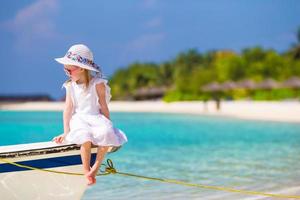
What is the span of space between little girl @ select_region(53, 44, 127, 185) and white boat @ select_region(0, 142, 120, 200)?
9 cm

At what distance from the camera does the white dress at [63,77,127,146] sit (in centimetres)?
353

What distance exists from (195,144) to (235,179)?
7203 mm

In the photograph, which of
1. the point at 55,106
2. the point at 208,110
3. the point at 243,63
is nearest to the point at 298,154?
the point at 208,110

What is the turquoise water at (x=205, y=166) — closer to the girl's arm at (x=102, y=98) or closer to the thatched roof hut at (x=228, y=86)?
the girl's arm at (x=102, y=98)

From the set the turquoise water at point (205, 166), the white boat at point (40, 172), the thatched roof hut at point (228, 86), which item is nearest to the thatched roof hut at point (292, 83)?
the thatched roof hut at point (228, 86)

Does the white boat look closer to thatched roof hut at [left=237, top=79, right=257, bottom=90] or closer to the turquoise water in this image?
the turquoise water

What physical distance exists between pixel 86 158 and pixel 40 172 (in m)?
0.35

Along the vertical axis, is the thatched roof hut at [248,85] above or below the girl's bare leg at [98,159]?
above

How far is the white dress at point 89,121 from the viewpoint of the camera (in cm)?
A: 353

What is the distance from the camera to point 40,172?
364 cm

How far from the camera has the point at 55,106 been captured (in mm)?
61344

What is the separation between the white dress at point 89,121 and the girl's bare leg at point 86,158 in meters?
0.04

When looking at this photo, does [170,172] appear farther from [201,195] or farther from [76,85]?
[76,85]

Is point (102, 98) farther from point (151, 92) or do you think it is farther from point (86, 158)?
point (151, 92)
